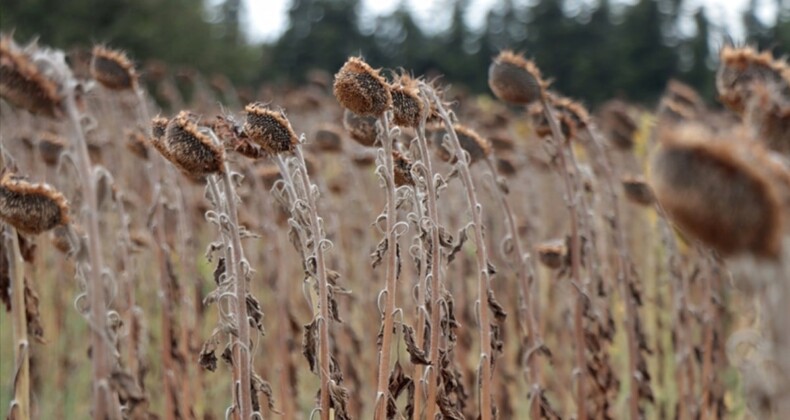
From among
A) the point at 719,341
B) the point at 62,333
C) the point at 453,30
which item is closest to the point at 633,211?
the point at 719,341

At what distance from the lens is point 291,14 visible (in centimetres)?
3528

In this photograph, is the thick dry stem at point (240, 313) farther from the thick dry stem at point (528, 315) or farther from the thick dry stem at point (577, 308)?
the thick dry stem at point (577, 308)

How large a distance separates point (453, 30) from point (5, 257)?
30.6 meters

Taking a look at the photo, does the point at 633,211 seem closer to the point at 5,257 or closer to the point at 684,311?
the point at 684,311

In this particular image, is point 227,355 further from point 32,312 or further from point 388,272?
point 32,312

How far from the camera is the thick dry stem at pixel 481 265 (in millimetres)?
2010

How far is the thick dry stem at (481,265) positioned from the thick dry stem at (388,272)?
0.54ft

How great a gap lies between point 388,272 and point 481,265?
263 millimetres

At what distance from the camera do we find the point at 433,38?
33156 millimetres

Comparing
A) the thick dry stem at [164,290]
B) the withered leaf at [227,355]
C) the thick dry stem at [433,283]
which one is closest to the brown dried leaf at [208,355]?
the withered leaf at [227,355]

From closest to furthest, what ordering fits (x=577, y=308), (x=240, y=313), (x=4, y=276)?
(x=240, y=313), (x=4, y=276), (x=577, y=308)

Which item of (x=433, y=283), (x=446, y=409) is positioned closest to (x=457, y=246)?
(x=433, y=283)

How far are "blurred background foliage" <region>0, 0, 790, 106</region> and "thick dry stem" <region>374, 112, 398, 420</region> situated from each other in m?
16.4

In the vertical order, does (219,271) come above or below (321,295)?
above
